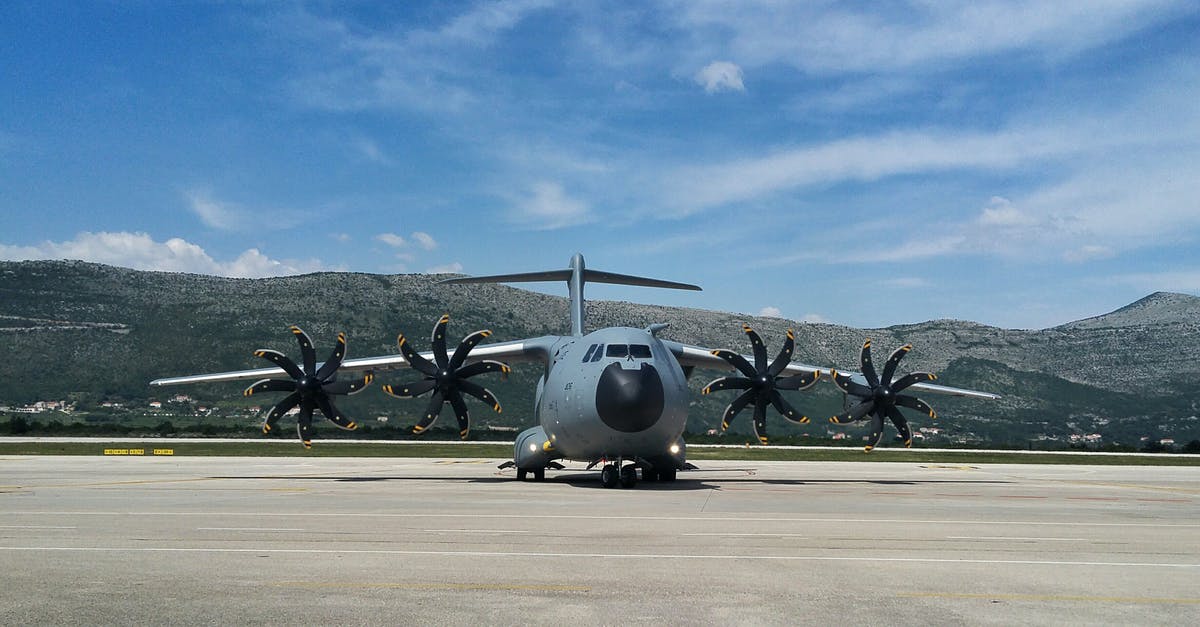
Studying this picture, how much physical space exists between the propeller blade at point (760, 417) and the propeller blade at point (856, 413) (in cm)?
287

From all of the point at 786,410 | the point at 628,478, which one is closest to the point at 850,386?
the point at 786,410

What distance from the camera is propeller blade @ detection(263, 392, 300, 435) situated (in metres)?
26.5

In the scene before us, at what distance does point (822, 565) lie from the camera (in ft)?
32.6

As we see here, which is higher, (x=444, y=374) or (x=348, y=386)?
(x=444, y=374)

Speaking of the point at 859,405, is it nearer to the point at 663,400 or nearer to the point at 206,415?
the point at 663,400

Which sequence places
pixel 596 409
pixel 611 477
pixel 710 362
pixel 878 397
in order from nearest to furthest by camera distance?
1. pixel 596 409
2. pixel 611 477
3. pixel 710 362
4. pixel 878 397

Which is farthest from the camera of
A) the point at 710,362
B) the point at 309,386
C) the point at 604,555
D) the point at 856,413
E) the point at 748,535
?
the point at 856,413

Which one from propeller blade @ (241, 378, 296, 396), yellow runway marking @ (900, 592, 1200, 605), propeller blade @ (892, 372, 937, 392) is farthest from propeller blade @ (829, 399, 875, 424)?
yellow runway marking @ (900, 592, 1200, 605)

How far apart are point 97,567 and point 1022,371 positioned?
201 meters

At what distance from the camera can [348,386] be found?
27219 millimetres

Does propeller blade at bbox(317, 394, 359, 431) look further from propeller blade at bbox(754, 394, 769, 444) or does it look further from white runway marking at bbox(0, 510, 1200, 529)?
white runway marking at bbox(0, 510, 1200, 529)

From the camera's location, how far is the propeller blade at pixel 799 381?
87.4ft

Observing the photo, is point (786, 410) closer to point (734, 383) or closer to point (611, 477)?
point (734, 383)

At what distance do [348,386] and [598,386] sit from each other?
8.57 meters
